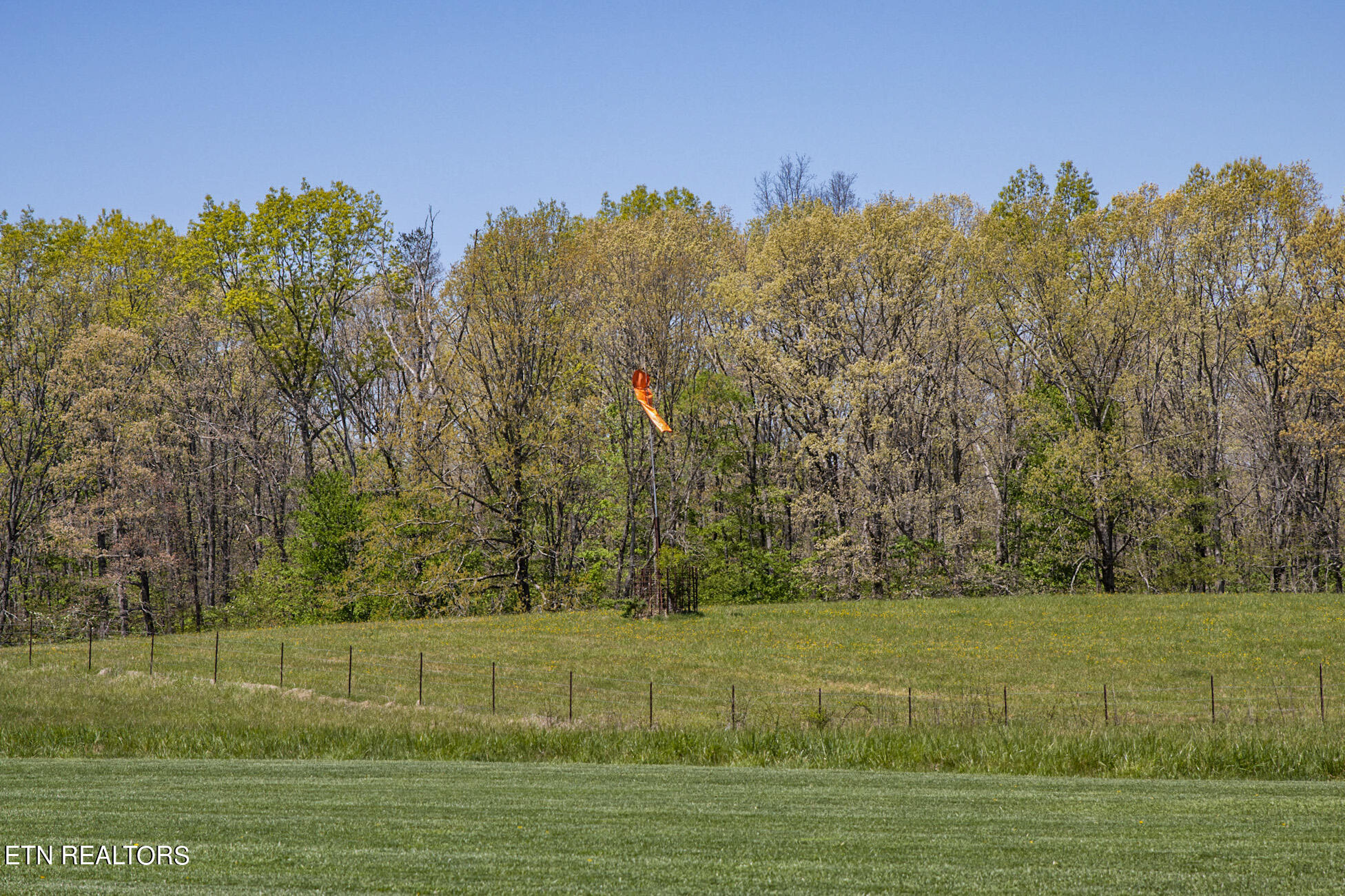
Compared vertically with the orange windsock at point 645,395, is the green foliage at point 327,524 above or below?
below

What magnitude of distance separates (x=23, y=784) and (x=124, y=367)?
37672 millimetres

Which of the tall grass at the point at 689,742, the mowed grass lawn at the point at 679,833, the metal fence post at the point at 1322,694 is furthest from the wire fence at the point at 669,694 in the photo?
the mowed grass lawn at the point at 679,833

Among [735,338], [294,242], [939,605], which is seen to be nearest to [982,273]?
[735,338]

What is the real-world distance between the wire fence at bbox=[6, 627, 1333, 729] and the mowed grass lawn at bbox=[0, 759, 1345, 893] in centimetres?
769

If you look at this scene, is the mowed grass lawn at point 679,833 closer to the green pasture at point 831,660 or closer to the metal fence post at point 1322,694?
the green pasture at point 831,660

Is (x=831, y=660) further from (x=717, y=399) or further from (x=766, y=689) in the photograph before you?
(x=717, y=399)

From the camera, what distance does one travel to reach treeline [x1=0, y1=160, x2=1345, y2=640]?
44.7 meters

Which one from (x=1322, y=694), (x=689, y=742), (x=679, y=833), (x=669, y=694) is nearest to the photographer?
(x=679, y=833)

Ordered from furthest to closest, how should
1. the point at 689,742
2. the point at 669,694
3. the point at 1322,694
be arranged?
1. the point at 669,694
2. the point at 1322,694
3. the point at 689,742

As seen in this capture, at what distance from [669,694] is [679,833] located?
19336 millimetres

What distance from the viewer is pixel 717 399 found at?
48.9 metres

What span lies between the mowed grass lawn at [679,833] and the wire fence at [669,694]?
7.69 meters

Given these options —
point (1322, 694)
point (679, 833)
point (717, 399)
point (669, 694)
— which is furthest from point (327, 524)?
point (679, 833)

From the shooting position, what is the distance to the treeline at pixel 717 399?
44688 mm
